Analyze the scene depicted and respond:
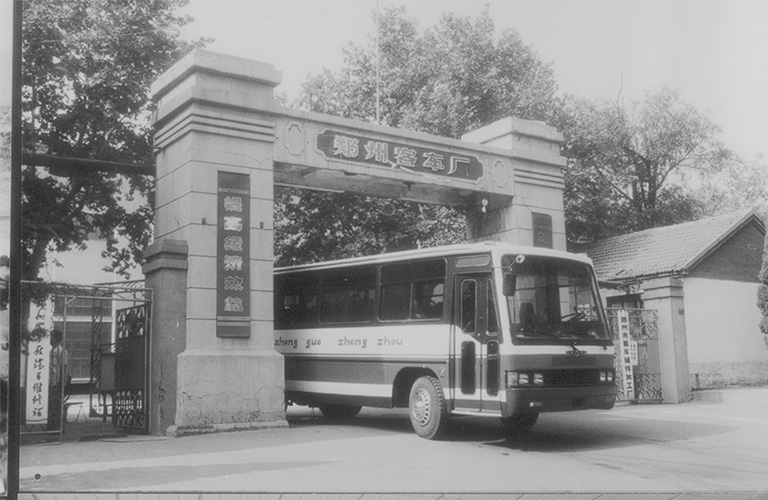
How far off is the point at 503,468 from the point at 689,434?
4.46 m

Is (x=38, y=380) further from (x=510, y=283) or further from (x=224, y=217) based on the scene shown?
(x=510, y=283)

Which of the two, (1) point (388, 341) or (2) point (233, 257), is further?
(2) point (233, 257)

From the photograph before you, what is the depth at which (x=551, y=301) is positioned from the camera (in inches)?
430

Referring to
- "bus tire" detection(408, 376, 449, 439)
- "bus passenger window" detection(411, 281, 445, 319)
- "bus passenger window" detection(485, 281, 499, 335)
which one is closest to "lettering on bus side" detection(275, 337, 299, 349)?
"bus passenger window" detection(411, 281, 445, 319)

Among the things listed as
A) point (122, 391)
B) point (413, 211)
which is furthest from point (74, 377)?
point (122, 391)

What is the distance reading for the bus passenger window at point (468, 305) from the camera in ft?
36.4

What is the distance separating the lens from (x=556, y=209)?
59.4 ft

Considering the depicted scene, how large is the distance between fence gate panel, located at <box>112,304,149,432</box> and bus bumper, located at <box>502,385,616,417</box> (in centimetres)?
588

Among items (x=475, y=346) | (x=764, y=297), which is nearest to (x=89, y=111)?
(x=475, y=346)

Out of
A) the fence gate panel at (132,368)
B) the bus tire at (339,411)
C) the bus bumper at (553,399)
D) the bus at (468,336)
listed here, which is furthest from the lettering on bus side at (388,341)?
the fence gate panel at (132,368)

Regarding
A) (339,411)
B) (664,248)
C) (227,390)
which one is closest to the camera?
(227,390)

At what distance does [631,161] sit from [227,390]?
21.2m

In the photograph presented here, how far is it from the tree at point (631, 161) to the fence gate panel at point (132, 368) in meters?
16.6

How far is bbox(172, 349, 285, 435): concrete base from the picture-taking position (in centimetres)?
1222
